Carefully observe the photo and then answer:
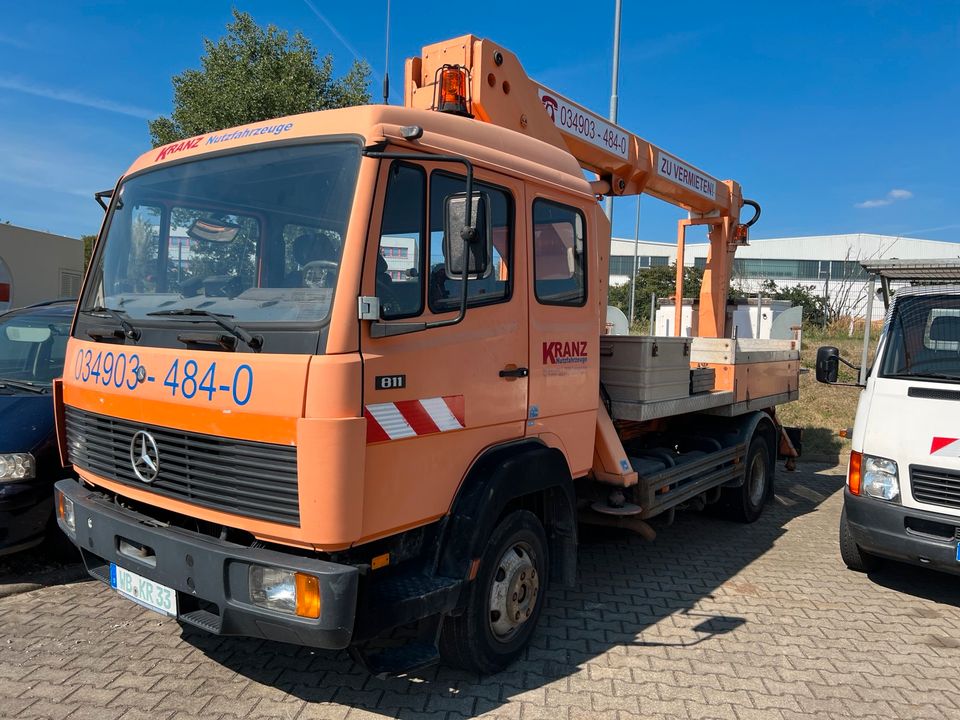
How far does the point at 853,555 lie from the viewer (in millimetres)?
5184

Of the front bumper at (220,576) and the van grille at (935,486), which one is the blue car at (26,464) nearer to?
the front bumper at (220,576)

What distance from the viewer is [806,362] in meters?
15.5

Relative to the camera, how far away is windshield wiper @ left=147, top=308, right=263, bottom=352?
2.72 meters

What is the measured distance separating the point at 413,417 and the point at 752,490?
5003 mm

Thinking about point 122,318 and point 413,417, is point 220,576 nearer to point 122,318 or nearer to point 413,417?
point 413,417

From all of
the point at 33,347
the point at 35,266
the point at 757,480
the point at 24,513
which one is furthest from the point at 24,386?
the point at 35,266

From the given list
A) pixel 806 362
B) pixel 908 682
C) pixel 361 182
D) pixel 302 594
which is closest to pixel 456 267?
pixel 361 182

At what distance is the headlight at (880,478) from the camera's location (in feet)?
14.9

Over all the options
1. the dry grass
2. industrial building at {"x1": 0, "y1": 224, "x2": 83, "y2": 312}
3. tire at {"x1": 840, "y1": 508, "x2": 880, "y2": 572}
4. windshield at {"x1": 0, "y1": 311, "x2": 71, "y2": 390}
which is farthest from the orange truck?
industrial building at {"x1": 0, "y1": 224, "x2": 83, "y2": 312}

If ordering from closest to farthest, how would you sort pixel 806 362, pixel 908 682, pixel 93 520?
pixel 93 520 < pixel 908 682 < pixel 806 362

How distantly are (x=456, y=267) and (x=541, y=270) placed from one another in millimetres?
918

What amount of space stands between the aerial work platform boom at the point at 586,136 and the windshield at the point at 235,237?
4.74 feet

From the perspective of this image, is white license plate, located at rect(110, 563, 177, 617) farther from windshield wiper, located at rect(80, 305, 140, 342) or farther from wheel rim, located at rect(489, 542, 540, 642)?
wheel rim, located at rect(489, 542, 540, 642)

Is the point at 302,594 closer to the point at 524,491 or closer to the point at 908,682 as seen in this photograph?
the point at 524,491
